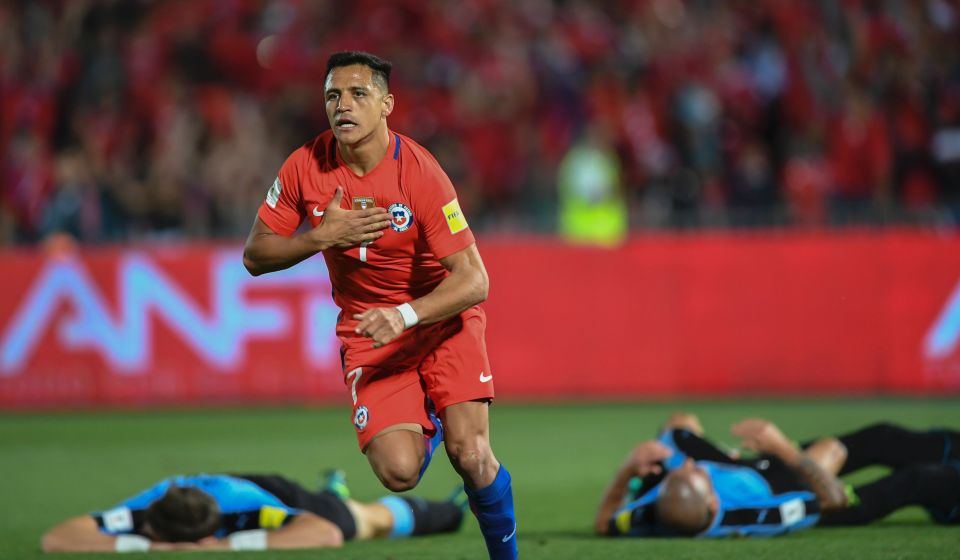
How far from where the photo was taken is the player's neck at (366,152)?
19.9 ft

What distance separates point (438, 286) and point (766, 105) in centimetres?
1136

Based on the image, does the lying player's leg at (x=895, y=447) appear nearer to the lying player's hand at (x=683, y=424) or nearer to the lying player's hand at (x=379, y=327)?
the lying player's hand at (x=683, y=424)

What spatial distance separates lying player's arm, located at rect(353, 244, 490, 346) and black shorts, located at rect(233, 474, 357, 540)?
1.73 meters

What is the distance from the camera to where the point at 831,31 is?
17172 mm

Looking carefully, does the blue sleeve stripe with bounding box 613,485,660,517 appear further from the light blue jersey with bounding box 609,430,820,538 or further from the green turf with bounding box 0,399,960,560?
the green turf with bounding box 0,399,960,560

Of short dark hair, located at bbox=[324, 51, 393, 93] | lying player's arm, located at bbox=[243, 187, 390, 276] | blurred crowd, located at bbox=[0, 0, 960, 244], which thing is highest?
blurred crowd, located at bbox=[0, 0, 960, 244]

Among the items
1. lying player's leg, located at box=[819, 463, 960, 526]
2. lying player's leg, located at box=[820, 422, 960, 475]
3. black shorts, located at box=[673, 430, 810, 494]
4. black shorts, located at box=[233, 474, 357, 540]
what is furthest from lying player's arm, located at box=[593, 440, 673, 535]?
black shorts, located at box=[233, 474, 357, 540]

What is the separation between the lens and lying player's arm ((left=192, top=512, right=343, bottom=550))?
6930 millimetres

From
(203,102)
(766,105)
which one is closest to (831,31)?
(766,105)

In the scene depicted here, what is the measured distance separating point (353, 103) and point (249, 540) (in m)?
2.39

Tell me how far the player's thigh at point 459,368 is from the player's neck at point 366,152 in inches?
31.8

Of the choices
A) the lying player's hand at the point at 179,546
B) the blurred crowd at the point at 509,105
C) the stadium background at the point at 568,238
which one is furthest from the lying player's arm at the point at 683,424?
the blurred crowd at the point at 509,105

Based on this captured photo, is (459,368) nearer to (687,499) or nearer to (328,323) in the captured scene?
(687,499)

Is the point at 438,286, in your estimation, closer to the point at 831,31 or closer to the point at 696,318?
the point at 696,318
